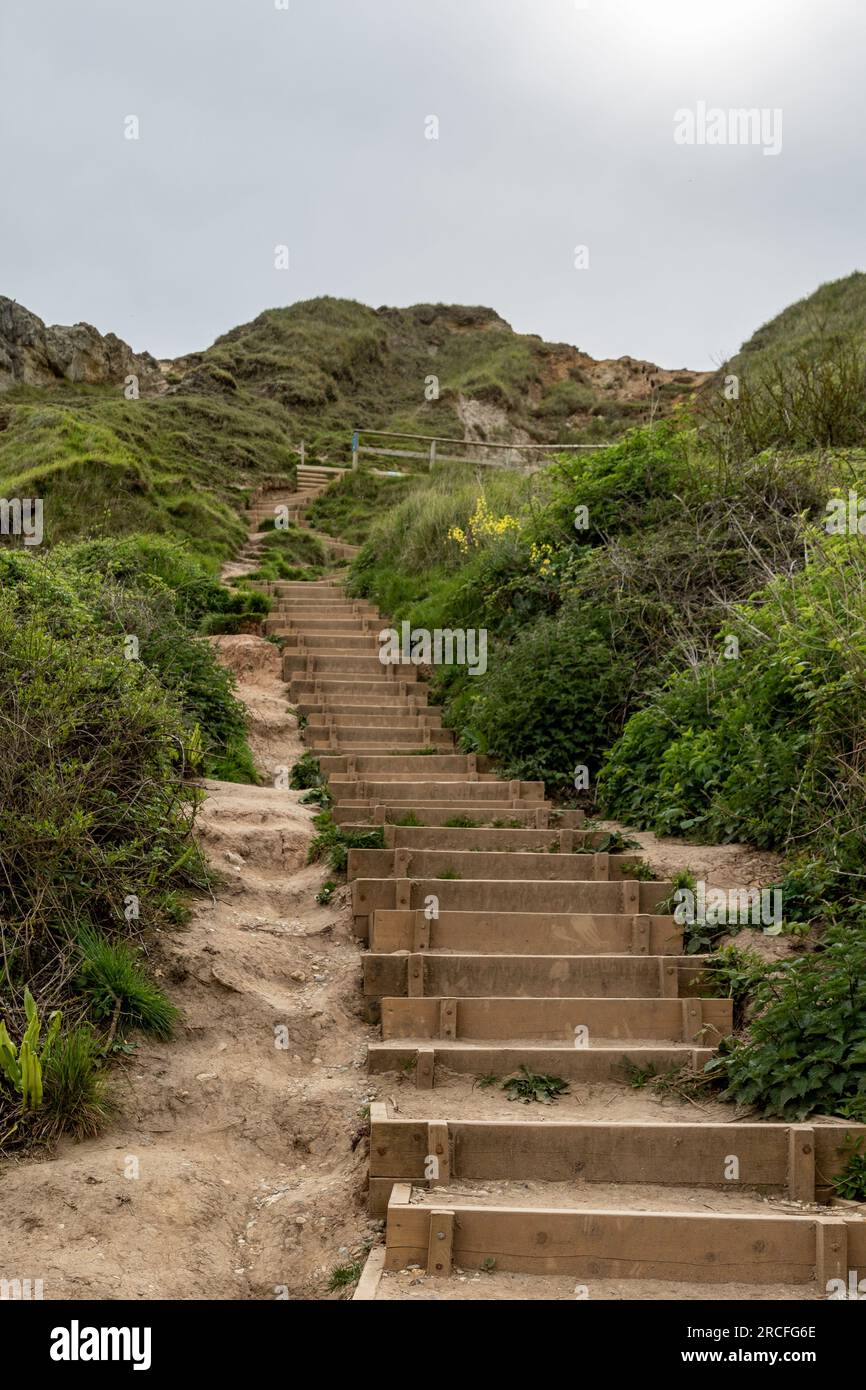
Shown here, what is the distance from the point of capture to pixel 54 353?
105ft

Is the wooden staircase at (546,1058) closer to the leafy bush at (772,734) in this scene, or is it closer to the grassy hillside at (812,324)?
the leafy bush at (772,734)

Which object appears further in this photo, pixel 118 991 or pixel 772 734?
pixel 772 734

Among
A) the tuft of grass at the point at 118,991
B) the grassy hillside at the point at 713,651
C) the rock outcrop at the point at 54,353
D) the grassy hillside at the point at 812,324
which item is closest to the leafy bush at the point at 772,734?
the grassy hillside at the point at 713,651

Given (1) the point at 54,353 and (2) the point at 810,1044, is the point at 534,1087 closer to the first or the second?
(2) the point at 810,1044

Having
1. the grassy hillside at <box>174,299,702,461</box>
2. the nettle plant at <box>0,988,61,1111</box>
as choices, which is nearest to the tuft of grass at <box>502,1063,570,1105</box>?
the nettle plant at <box>0,988,61,1111</box>

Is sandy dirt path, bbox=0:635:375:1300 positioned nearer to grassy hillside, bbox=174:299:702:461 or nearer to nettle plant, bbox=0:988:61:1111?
nettle plant, bbox=0:988:61:1111

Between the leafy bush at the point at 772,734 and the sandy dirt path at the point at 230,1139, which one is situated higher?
Result: the leafy bush at the point at 772,734

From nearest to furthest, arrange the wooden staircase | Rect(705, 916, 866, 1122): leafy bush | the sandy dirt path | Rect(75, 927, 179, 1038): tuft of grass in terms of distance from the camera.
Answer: the wooden staircase, the sandy dirt path, Rect(705, 916, 866, 1122): leafy bush, Rect(75, 927, 179, 1038): tuft of grass

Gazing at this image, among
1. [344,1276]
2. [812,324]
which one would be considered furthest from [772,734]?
[812,324]

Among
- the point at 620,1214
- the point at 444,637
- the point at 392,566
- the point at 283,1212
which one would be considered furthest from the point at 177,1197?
the point at 392,566

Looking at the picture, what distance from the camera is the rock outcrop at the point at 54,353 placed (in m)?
30.9

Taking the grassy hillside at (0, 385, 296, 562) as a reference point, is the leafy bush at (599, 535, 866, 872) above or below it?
below

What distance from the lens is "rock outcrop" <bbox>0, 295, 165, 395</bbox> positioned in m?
30.9

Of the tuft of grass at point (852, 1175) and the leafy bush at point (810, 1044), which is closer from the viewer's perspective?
the tuft of grass at point (852, 1175)
